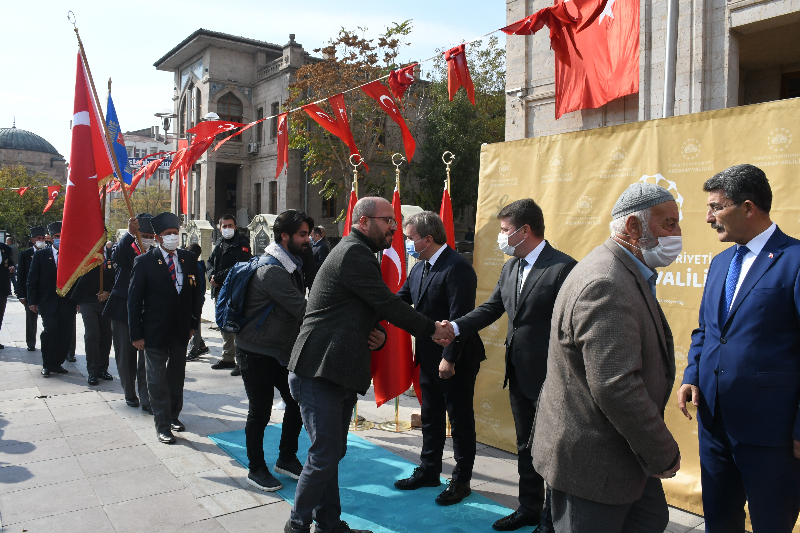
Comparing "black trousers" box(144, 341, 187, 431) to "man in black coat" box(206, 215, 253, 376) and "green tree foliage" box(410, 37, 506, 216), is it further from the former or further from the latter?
"green tree foliage" box(410, 37, 506, 216)

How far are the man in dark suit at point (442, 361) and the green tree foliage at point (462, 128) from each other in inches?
878

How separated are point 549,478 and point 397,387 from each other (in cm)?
337

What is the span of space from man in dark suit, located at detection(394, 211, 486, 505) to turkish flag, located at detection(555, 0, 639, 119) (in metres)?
7.48

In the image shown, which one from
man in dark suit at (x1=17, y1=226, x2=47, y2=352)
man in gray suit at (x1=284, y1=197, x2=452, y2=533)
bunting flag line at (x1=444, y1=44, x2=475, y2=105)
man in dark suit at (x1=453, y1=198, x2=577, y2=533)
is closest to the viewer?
man in gray suit at (x1=284, y1=197, x2=452, y2=533)

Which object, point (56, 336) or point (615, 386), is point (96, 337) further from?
point (615, 386)

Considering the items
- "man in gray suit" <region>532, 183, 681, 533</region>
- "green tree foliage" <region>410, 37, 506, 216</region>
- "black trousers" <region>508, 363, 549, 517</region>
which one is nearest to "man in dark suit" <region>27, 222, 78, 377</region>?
"black trousers" <region>508, 363, 549, 517</region>

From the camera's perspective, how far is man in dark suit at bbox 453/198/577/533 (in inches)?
145

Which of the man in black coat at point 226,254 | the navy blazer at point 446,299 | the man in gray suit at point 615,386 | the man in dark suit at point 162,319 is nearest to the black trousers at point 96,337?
the man in black coat at point 226,254

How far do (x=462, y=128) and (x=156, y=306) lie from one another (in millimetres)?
23158

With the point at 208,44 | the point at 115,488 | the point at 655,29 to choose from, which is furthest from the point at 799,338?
the point at 208,44

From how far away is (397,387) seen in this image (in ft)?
18.2

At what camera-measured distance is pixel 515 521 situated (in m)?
3.86

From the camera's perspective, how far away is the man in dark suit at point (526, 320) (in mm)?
3695

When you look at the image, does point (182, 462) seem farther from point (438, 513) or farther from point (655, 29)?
point (655, 29)
